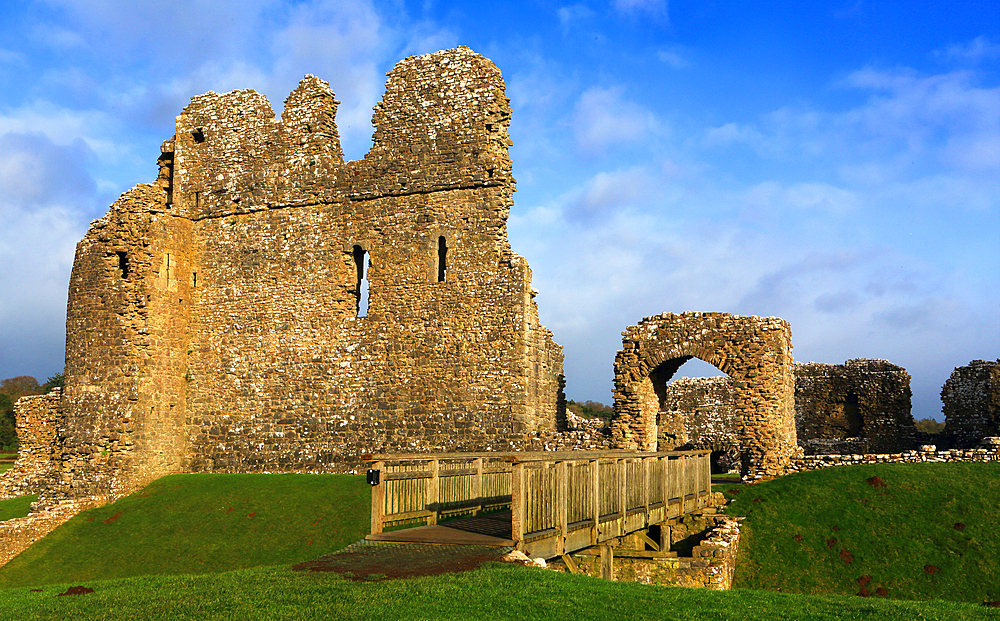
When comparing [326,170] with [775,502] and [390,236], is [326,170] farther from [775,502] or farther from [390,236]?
[775,502]

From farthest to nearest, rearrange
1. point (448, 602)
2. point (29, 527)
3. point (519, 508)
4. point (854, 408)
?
point (854, 408), point (29, 527), point (519, 508), point (448, 602)

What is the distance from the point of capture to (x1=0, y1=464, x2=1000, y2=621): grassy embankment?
816 cm

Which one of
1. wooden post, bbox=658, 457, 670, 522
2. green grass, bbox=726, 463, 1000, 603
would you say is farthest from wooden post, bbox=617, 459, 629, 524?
green grass, bbox=726, 463, 1000, 603

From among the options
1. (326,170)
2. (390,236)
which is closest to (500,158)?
(390,236)

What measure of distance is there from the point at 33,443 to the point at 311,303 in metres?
10.4

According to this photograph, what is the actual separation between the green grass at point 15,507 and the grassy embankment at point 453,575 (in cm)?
222

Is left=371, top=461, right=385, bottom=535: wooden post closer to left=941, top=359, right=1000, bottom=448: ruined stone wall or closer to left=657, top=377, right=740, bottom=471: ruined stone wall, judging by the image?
left=657, top=377, right=740, bottom=471: ruined stone wall

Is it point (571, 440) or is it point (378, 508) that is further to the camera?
point (571, 440)

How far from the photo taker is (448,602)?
802 centimetres

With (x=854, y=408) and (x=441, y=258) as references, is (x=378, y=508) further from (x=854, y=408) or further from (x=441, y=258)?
(x=854, y=408)

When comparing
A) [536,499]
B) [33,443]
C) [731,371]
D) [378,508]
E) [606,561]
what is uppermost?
[731,371]

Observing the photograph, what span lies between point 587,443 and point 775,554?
20.1 feet

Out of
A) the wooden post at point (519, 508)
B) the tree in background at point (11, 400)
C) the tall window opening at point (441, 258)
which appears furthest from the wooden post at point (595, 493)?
the tree in background at point (11, 400)

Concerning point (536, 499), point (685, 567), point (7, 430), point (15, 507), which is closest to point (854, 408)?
point (685, 567)
